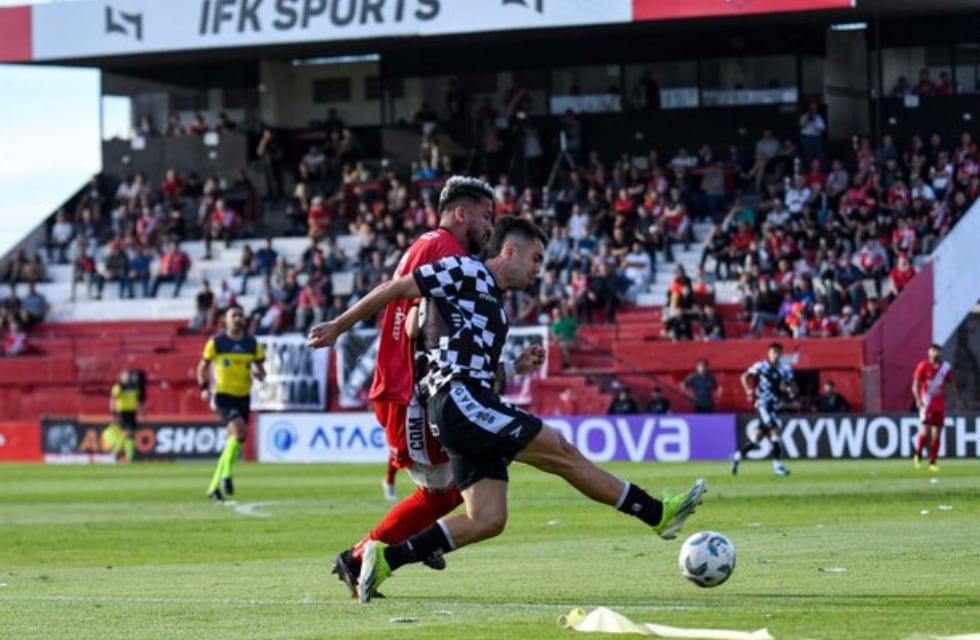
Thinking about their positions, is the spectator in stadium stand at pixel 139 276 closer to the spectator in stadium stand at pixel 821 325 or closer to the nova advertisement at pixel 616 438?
the nova advertisement at pixel 616 438

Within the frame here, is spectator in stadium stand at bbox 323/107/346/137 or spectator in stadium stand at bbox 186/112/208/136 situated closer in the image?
spectator in stadium stand at bbox 323/107/346/137

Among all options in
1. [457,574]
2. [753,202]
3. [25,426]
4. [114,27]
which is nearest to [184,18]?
[114,27]

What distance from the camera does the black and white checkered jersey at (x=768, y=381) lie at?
33406 millimetres

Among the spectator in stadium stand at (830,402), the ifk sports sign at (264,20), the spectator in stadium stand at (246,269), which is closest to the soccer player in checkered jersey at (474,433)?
the spectator in stadium stand at (830,402)

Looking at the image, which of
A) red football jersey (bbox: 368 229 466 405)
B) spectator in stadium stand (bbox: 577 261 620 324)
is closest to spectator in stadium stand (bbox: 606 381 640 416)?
spectator in stadium stand (bbox: 577 261 620 324)

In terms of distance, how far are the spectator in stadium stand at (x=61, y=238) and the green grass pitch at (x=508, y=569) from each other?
88.8 ft

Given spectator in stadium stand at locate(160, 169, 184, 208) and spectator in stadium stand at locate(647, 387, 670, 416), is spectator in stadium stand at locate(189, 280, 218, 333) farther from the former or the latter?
spectator in stadium stand at locate(647, 387, 670, 416)

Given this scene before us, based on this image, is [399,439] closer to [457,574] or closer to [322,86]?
[457,574]

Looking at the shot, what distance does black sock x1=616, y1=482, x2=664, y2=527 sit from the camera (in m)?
12.1

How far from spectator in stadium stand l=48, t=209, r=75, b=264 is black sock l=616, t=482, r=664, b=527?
4408 cm

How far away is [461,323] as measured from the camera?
11984 mm

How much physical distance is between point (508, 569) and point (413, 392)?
2.48 meters

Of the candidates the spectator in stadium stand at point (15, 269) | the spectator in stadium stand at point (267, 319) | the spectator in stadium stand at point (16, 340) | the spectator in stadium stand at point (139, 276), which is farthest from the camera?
the spectator in stadium stand at point (15, 269)

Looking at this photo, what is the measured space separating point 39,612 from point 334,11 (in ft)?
128
